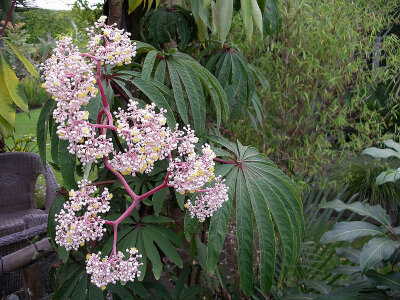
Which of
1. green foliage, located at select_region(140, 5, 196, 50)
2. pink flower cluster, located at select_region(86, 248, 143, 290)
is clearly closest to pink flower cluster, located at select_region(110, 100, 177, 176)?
pink flower cluster, located at select_region(86, 248, 143, 290)

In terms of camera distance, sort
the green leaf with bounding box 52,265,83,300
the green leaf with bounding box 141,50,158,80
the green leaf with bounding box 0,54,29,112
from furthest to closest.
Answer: the green leaf with bounding box 0,54,29,112, the green leaf with bounding box 52,265,83,300, the green leaf with bounding box 141,50,158,80

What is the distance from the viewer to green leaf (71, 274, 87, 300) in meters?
0.93

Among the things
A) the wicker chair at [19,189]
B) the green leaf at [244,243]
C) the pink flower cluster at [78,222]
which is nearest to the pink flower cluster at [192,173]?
the pink flower cluster at [78,222]

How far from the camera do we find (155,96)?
0.82 m

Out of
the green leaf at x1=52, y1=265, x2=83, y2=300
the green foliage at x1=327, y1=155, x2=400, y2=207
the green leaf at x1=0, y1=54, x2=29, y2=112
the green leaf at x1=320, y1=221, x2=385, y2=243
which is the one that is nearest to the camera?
the green leaf at x1=52, y1=265, x2=83, y2=300

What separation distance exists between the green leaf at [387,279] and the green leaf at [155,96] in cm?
93

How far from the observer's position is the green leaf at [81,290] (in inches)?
36.7

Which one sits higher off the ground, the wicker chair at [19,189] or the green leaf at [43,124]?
the green leaf at [43,124]

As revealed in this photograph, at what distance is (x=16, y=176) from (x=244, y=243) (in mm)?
2116

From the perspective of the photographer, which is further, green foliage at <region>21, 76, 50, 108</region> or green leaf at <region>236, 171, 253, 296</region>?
green foliage at <region>21, 76, 50, 108</region>

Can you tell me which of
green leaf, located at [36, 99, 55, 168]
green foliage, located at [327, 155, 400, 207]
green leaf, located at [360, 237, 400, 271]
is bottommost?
green foliage, located at [327, 155, 400, 207]

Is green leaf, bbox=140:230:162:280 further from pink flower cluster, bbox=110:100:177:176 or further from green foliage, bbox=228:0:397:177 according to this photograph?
green foliage, bbox=228:0:397:177

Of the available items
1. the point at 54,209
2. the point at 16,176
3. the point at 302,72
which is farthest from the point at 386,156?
the point at 16,176

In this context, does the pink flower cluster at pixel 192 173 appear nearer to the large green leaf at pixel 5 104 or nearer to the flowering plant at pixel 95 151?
the flowering plant at pixel 95 151
